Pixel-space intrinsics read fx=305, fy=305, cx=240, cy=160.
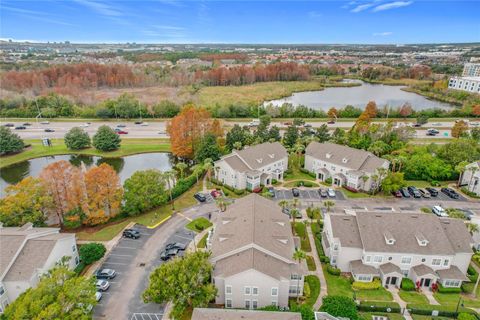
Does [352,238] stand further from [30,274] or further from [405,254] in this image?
[30,274]

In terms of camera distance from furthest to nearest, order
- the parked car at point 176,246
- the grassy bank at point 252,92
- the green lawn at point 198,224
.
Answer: the grassy bank at point 252,92 < the green lawn at point 198,224 < the parked car at point 176,246

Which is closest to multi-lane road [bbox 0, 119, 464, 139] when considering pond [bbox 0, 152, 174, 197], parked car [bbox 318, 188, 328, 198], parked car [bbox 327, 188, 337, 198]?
pond [bbox 0, 152, 174, 197]

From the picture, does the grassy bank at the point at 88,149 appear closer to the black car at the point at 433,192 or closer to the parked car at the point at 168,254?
the parked car at the point at 168,254

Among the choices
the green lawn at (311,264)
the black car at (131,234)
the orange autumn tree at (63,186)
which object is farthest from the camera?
the orange autumn tree at (63,186)

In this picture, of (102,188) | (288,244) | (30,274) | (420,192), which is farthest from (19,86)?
(420,192)

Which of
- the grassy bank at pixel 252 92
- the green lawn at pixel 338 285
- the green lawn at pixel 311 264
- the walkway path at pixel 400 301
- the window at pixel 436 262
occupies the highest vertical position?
the grassy bank at pixel 252 92

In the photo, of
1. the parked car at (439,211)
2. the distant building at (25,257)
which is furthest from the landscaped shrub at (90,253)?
the parked car at (439,211)
